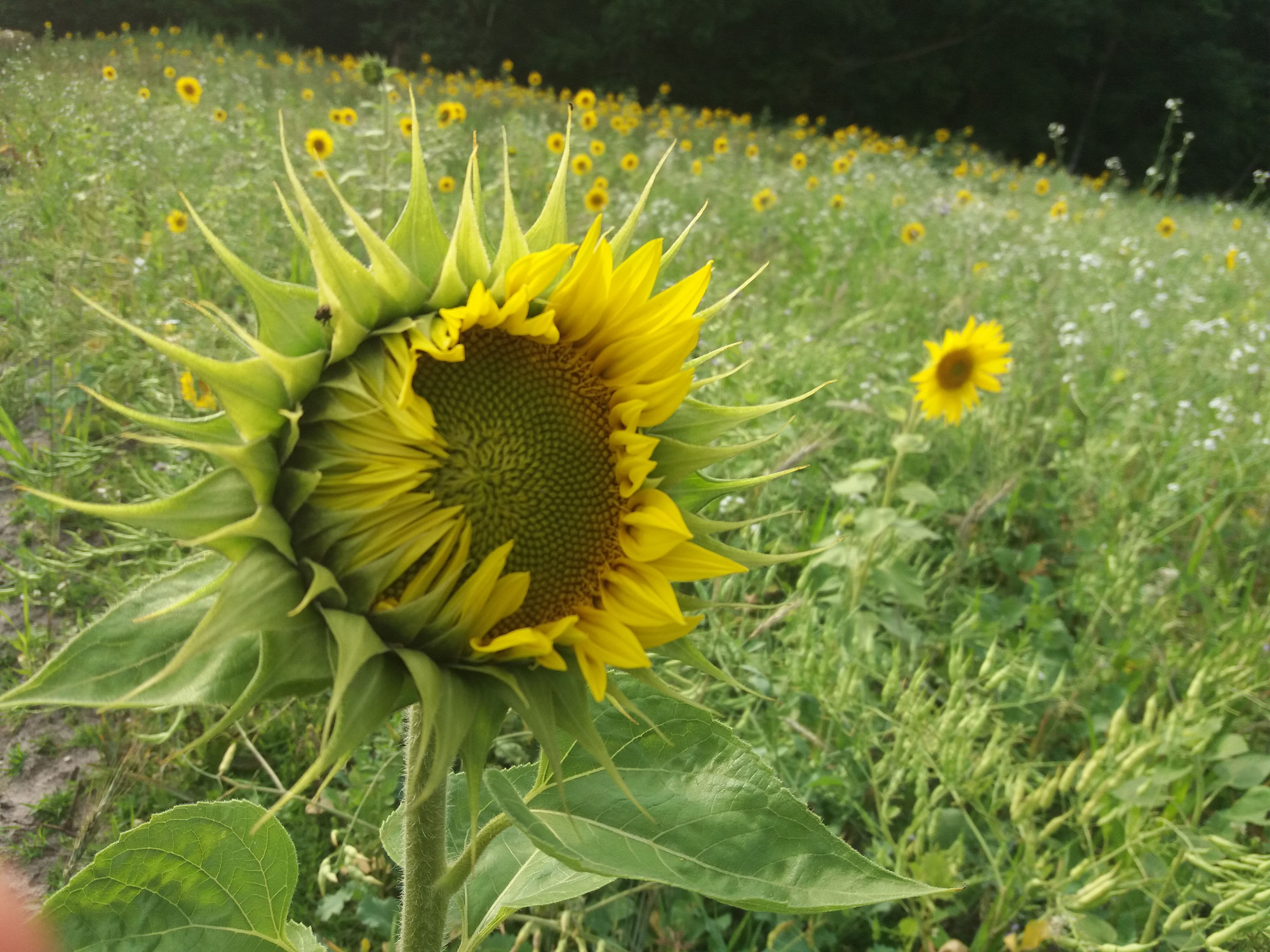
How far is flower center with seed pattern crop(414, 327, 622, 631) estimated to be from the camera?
36.2 inches

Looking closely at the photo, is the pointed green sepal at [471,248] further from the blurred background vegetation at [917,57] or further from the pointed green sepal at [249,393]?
the blurred background vegetation at [917,57]

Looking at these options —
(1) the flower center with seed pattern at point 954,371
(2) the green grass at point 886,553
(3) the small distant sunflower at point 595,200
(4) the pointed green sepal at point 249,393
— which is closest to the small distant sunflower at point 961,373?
(1) the flower center with seed pattern at point 954,371

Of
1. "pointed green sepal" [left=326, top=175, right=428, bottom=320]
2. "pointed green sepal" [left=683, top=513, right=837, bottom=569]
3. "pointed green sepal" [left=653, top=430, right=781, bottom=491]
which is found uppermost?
"pointed green sepal" [left=326, top=175, right=428, bottom=320]

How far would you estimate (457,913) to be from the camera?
148 cm

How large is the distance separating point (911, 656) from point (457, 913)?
1553mm

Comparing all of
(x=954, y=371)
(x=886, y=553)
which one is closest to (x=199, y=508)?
(x=886, y=553)

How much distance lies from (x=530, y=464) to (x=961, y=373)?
2690 millimetres

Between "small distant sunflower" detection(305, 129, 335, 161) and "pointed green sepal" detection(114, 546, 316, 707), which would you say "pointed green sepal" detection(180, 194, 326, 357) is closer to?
"pointed green sepal" detection(114, 546, 316, 707)

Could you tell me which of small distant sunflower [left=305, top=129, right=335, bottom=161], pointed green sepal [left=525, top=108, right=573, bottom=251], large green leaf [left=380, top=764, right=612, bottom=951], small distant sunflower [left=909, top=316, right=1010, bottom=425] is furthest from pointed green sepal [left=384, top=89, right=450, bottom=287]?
small distant sunflower [left=305, top=129, right=335, bottom=161]

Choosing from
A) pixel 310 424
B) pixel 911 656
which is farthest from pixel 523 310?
pixel 911 656

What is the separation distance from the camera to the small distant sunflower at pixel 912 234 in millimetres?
6832

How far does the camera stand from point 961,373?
321cm

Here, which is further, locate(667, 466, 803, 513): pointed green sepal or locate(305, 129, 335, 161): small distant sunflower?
locate(305, 129, 335, 161): small distant sunflower

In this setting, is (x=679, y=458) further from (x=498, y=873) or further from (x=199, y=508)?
(x=498, y=873)
